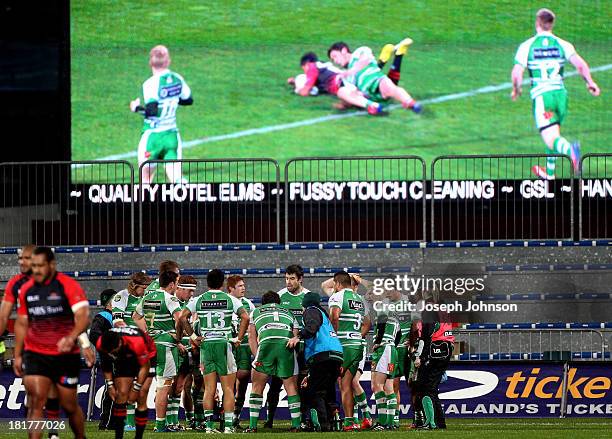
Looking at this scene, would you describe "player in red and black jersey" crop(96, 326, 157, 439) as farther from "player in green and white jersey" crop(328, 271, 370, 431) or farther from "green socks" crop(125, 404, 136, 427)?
"player in green and white jersey" crop(328, 271, 370, 431)

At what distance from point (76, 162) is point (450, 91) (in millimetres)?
6461

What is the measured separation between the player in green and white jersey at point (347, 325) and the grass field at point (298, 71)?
18.7 ft

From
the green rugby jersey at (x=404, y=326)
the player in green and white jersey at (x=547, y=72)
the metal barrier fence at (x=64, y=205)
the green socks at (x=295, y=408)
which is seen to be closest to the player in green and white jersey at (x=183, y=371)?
the green socks at (x=295, y=408)

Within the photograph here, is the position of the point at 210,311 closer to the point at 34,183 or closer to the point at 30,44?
the point at 34,183

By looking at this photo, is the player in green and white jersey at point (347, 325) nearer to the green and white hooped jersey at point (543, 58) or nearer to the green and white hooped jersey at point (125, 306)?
the green and white hooped jersey at point (125, 306)

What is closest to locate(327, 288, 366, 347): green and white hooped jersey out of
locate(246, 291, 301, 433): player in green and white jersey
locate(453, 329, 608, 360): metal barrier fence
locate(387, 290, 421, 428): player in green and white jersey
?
locate(246, 291, 301, 433): player in green and white jersey

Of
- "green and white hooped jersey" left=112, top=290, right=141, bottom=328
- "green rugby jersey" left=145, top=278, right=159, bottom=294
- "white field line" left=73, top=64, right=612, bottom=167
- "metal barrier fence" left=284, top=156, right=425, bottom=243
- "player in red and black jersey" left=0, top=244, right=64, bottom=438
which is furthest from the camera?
"white field line" left=73, top=64, right=612, bottom=167

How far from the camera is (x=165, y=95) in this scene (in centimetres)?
2703

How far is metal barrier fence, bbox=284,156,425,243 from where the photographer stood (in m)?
26.1

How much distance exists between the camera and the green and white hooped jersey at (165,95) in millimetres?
27031

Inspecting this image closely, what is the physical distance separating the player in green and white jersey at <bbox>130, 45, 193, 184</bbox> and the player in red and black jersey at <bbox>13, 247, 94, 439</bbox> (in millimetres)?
11577

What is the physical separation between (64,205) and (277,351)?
7.39 metres

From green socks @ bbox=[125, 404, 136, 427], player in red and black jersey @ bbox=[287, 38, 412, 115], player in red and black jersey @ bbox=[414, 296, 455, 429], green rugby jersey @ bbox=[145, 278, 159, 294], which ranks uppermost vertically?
player in red and black jersey @ bbox=[287, 38, 412, 115]

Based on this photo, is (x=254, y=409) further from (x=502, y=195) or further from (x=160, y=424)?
(x=502, y=195)
